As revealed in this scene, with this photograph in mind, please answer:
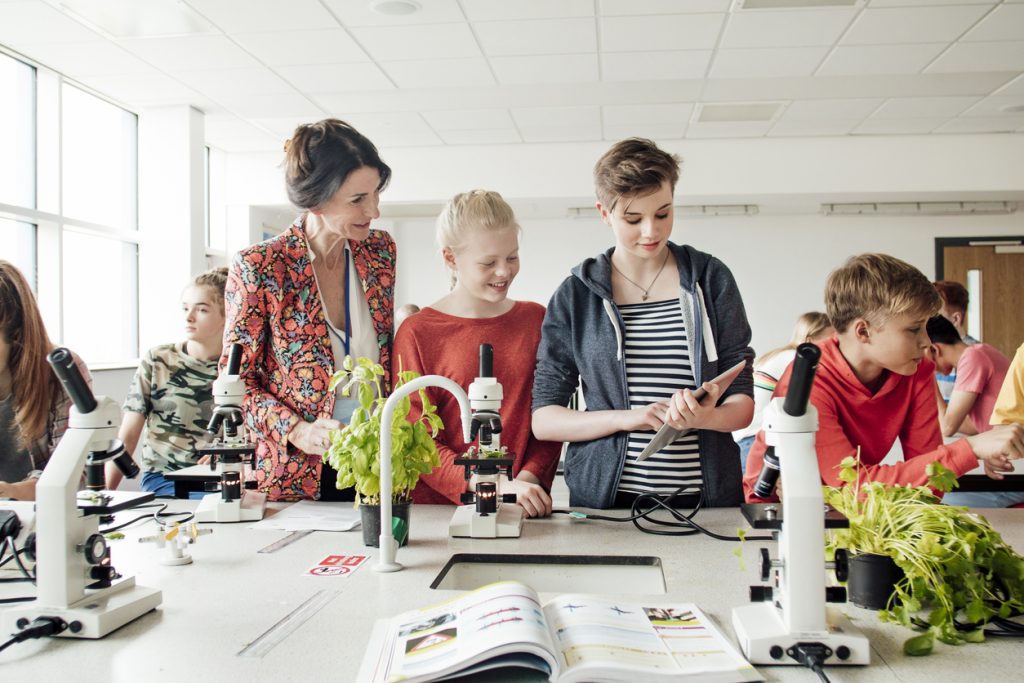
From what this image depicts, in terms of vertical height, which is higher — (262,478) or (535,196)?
(535,196)

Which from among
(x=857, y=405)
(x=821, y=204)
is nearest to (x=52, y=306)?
(x=857, y=405)

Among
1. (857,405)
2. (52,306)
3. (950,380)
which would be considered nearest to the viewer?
(857,405)

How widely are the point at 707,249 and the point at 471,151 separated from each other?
9.00 ft

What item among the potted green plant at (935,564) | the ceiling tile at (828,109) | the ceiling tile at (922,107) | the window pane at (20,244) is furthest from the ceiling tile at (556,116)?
the potted green plant at (935,564)

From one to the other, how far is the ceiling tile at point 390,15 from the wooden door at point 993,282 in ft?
19.6

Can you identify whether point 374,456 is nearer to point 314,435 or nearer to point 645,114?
point 314,435

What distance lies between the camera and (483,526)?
1.59 m

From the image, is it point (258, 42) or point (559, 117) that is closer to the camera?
point (258, 42)

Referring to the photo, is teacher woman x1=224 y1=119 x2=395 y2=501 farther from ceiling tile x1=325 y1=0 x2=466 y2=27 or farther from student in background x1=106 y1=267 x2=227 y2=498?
ceiling tile x1=325 y1=0 x2=466 y2=27

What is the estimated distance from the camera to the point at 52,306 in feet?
17.1

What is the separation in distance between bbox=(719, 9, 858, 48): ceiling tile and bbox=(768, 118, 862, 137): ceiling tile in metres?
1.75

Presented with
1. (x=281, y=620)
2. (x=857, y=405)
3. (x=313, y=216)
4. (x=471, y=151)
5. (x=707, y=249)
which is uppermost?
(x=471, y=151)

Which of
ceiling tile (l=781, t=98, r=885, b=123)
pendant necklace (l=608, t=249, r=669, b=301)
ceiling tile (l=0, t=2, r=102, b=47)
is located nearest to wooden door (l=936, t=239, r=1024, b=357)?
ceiling tile (l=781, t=98, r=885, b=123)

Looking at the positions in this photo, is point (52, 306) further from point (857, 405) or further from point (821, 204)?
point (821, 204)
